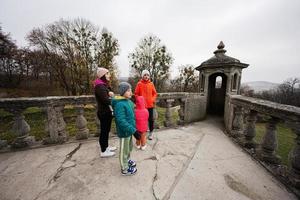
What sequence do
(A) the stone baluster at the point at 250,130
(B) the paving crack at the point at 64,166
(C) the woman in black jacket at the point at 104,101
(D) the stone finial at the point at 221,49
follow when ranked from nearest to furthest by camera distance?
(B) the paving crack at the point at 64,166, (C) the woman in black jacket at the point at 104,101, (A) the stone baluster at the point at 250,130, (D) the stone finial at the point at 221,49

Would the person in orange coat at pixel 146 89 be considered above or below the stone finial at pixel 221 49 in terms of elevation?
below

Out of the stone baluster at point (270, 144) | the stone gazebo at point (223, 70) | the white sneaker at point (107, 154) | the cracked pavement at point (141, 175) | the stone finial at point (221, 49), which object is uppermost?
the stone finial at point (221, 49)

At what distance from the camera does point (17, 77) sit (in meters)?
20.1

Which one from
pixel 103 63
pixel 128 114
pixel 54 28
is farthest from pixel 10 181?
pixel 54 28

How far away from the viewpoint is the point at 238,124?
147 inches

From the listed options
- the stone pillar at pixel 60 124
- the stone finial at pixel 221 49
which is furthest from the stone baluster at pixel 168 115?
the stone finial at pixel 221 49

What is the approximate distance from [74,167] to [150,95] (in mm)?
2096

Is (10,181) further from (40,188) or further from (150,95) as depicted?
(150,95)

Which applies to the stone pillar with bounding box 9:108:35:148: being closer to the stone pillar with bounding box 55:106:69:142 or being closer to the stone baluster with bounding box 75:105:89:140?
the stone pillar with bounding box 55:106:69:142

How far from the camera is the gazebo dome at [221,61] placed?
5.48 metres

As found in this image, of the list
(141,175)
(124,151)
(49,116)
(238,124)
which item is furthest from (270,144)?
(49,116)

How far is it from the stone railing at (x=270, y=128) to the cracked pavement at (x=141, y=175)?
0.27 meters

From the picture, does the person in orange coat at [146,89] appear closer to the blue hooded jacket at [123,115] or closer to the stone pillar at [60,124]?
the blue hooded jacket at [123,115]

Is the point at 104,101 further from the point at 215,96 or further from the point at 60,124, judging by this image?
the point at 215,96
